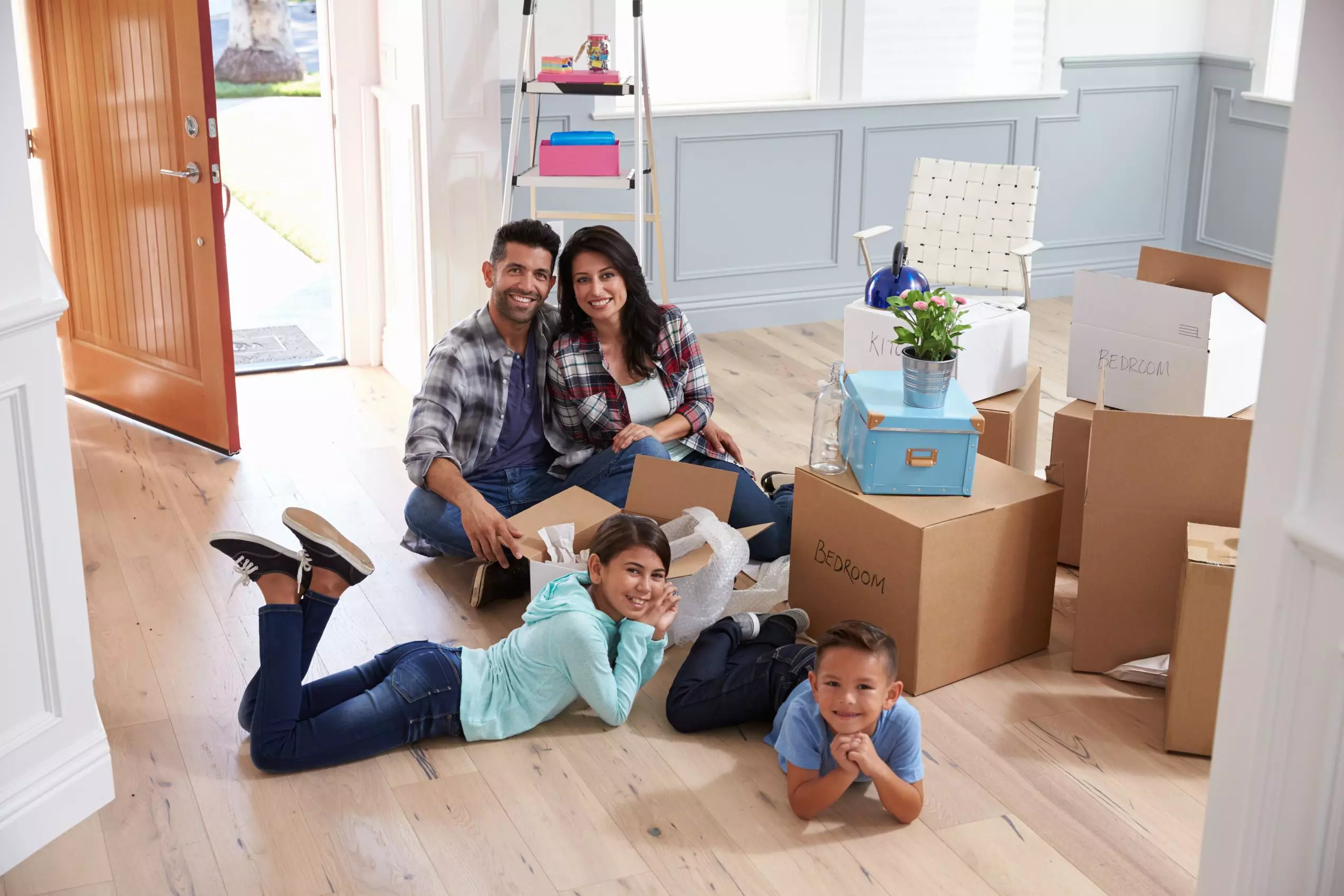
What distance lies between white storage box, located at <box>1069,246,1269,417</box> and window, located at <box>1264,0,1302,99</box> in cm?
283

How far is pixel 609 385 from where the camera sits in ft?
11.0

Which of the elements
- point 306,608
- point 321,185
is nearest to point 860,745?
point 306,608

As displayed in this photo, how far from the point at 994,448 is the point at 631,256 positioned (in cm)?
106

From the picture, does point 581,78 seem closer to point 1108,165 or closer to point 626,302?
point 626,302

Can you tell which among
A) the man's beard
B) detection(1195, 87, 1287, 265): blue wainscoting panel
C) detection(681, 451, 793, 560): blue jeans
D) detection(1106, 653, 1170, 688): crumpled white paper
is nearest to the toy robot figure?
the man's beard

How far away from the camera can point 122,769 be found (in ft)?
8.21

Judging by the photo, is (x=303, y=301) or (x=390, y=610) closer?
(x=390, y=610)

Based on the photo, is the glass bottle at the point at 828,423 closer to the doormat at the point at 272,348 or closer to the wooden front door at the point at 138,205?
the wooden front door at the point at 138,205

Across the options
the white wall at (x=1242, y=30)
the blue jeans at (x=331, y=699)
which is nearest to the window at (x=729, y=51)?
the white wall at (x=1242, y=30)

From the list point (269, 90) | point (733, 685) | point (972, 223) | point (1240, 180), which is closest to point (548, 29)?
point (972, 223)

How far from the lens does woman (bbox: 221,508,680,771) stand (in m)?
2.44

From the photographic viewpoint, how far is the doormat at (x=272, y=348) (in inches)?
202

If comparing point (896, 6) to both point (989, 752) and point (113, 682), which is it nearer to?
point (989, 752)

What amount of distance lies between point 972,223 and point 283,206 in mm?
5319
